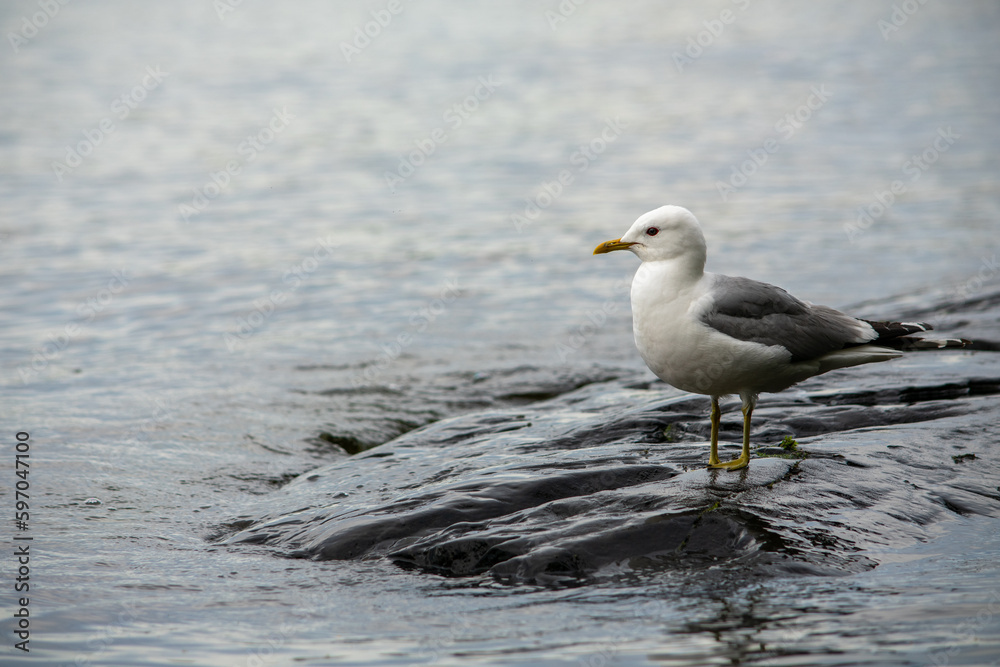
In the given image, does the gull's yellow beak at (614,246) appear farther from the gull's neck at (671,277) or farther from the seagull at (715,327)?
the gull's neck at (671,277)

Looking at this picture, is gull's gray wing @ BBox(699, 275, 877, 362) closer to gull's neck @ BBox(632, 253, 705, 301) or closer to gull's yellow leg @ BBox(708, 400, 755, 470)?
gull's neck @ BBox(632, 253, 705, 301)

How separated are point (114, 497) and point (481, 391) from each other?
374cm

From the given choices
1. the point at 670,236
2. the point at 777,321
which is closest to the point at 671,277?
the point at 670,236

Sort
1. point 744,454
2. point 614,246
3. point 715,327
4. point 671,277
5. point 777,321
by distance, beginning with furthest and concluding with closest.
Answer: point 744,454
point 614,246
point 777,321
point 671,277
point 715,327

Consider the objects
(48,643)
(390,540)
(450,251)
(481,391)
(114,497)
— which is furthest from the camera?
(450,251)

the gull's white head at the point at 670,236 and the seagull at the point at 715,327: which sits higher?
the gull's white head at the point at 670,236

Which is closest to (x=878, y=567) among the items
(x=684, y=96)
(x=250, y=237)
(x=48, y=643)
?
(x=48, y=643)

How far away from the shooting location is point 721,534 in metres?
5.25

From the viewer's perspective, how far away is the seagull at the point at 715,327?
5484 mm

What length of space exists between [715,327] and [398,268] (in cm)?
918

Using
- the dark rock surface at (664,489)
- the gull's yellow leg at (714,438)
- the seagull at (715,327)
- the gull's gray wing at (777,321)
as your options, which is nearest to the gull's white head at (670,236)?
the seagull at (715,327)

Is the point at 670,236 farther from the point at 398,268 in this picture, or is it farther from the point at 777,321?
the point at 398,268

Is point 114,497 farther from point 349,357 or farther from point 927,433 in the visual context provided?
point 927,433

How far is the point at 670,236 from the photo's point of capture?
562 centimetres
